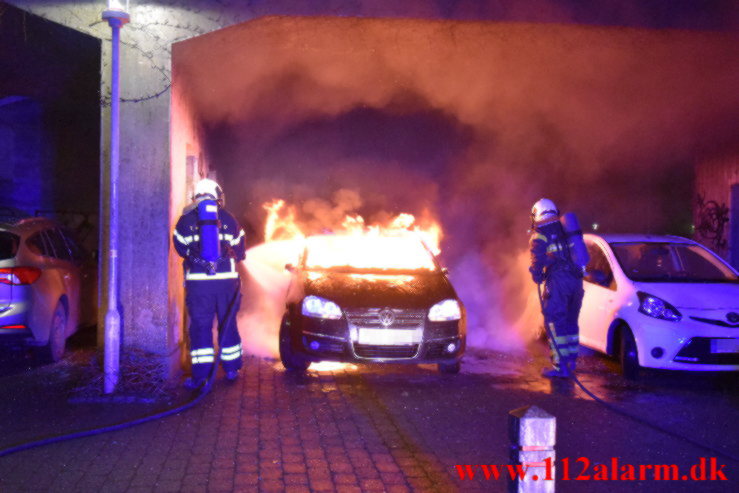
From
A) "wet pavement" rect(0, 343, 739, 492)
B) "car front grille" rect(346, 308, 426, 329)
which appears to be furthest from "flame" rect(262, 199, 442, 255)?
"car front grille" rect(346, 308, 426, 329)

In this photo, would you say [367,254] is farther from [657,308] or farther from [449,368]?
[657,308]

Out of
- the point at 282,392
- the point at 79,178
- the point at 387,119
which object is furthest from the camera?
the point at 387,119

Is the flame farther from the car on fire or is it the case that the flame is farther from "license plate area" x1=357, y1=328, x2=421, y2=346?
"license plate area" x1=357, y1=328, x2=421, y2=346

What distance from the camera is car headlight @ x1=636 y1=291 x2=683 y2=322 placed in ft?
25.4

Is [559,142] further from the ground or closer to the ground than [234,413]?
further from the ground

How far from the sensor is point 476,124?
14062 millimetres

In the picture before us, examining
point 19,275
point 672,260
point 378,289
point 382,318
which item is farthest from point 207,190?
point 672,260

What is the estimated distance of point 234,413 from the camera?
638 cm

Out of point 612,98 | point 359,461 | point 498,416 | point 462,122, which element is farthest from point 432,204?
point 359,461

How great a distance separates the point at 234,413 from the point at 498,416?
2322mm

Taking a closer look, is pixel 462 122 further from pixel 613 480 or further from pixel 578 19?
pixel 613 480

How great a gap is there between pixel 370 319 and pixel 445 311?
0.82 m

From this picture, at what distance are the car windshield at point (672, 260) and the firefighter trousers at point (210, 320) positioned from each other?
4.62 meters

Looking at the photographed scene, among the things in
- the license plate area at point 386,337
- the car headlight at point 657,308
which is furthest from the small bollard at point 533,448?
the car headlight at point 657,308
